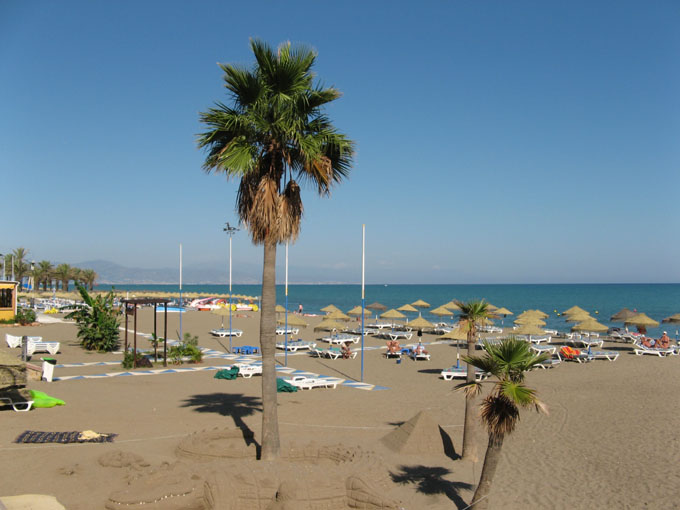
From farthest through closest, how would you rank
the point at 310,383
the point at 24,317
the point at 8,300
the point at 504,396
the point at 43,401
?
the point at 24,317, the point at 8,300, the point at 310,383, the point at 43,401, the point at 504,396

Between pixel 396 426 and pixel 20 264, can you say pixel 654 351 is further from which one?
pixel 20 264

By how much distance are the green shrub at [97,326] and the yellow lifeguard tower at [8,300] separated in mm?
12477

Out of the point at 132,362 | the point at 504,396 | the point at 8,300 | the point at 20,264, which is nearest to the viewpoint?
the point at 504,396

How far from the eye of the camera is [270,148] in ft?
31.6

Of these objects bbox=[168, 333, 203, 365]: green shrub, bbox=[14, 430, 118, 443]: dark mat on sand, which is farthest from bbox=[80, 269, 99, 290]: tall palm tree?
bbox=[14, 430, 118, 443]: dark mat on sand

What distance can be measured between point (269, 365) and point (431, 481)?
3.60 m

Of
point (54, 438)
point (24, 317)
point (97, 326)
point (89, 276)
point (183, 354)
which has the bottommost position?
point (183, 354)

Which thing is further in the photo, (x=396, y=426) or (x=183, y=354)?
(x=183, y=354)

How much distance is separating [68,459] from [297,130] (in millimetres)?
7207

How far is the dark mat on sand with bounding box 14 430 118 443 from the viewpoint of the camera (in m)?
10.5

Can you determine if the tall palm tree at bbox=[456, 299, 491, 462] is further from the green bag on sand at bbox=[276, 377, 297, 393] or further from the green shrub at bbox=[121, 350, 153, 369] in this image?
the green shrub at bbox=[121, 350, 153, 369]

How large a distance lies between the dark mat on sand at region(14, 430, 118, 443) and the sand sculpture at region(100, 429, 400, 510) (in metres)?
1.88

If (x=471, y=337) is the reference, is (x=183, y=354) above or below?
below

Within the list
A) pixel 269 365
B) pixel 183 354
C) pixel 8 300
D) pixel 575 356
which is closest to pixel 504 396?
pixel 269 365
